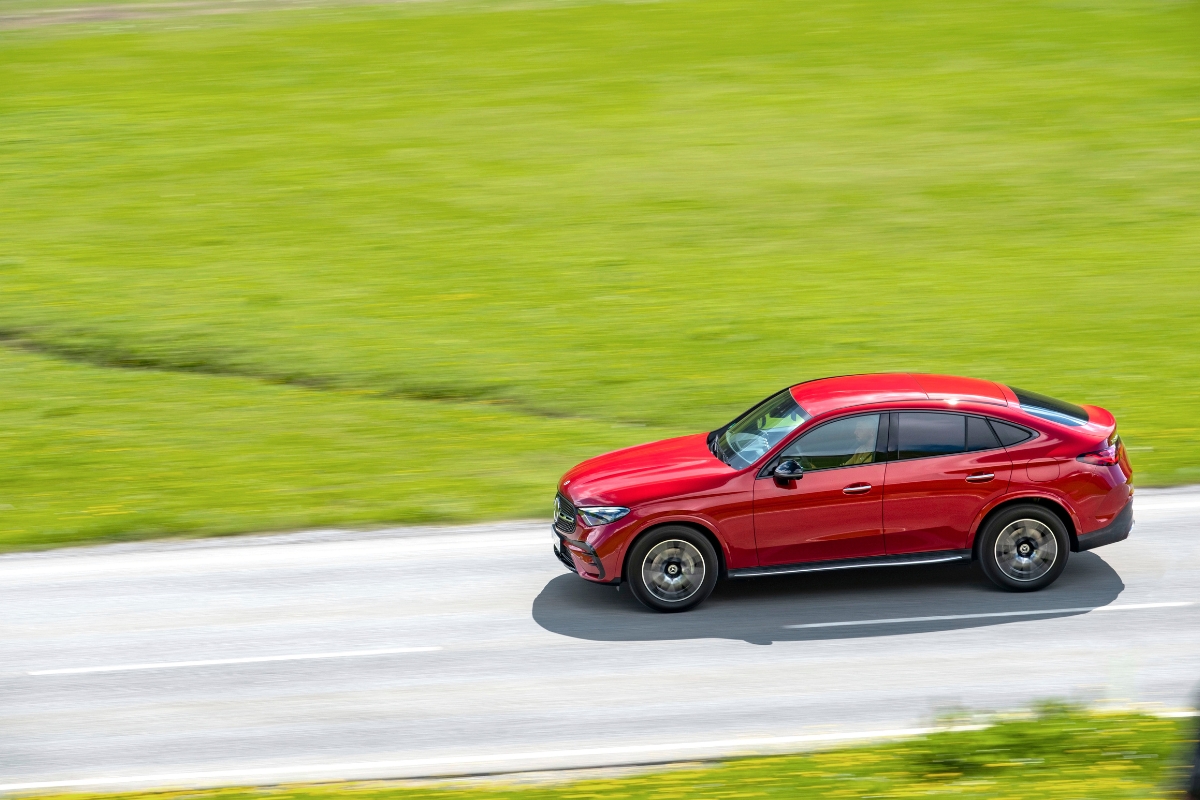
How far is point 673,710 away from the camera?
9219mm

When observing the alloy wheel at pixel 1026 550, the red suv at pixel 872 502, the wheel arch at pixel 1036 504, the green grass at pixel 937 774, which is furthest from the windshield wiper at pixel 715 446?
the green grass at pixel 937 774

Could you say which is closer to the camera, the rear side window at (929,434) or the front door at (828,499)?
the front door at (828,499)

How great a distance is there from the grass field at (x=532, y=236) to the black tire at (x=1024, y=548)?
3.86 meters

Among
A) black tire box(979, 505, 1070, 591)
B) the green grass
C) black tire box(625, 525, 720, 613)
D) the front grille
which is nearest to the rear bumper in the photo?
black tire box(979, 505, 1070, 591)

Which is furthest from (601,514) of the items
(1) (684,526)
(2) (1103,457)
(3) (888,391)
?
(2) (1103,457)

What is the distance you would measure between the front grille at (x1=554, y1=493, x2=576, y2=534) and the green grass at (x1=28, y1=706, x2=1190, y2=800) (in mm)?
3021

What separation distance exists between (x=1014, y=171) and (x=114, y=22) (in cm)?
2473

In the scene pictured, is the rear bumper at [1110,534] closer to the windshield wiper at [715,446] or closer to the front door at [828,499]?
the front door at [828,499]

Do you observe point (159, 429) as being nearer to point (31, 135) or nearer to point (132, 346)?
point (132, 346)

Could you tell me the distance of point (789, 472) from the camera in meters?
10.6

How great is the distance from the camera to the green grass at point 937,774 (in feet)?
22.3

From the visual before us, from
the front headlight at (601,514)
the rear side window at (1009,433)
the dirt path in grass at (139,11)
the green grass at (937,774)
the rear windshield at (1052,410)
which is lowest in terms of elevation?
the green grass at (937,774)

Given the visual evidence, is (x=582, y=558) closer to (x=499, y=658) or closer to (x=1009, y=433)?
(x=499, y=658)

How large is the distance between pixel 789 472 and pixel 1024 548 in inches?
80.1
